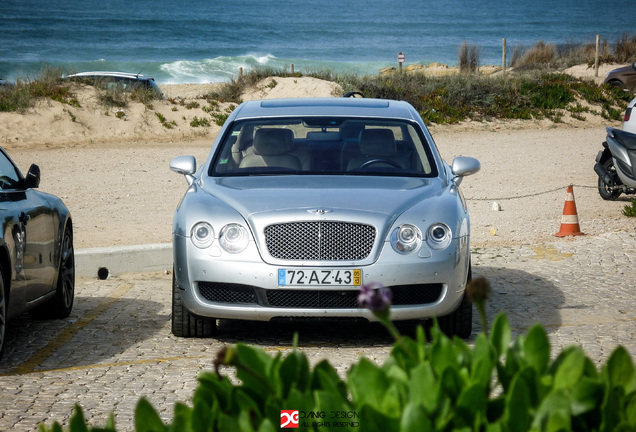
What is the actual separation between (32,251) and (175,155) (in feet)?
50.6

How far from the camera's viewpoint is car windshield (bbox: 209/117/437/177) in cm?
723

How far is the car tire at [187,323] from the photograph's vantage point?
21.3 feet

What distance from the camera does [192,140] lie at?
25.8 metres

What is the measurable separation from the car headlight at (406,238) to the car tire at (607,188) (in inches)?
369

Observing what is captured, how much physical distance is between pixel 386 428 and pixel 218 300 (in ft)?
14.5

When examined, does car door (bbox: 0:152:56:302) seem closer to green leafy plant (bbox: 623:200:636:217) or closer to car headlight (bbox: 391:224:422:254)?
car headlight (bbox: 391:224:422:254)

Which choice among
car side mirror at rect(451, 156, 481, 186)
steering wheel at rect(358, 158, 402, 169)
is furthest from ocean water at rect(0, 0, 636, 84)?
car side mirror at rect(451, 156, 481, 186)

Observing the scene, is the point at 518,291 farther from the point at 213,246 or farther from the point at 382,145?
the point at 213,246

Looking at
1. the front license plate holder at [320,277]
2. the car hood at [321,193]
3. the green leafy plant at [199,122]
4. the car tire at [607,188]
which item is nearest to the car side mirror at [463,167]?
the car hood at [321,193]

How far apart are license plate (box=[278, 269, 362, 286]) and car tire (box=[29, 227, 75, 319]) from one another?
235 cm

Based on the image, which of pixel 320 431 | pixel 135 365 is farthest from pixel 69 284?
pixel 320 431

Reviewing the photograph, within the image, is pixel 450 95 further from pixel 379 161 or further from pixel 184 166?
pixel 184 166

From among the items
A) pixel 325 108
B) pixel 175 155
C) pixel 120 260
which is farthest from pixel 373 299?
pixel 175 155

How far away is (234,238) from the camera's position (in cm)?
606
